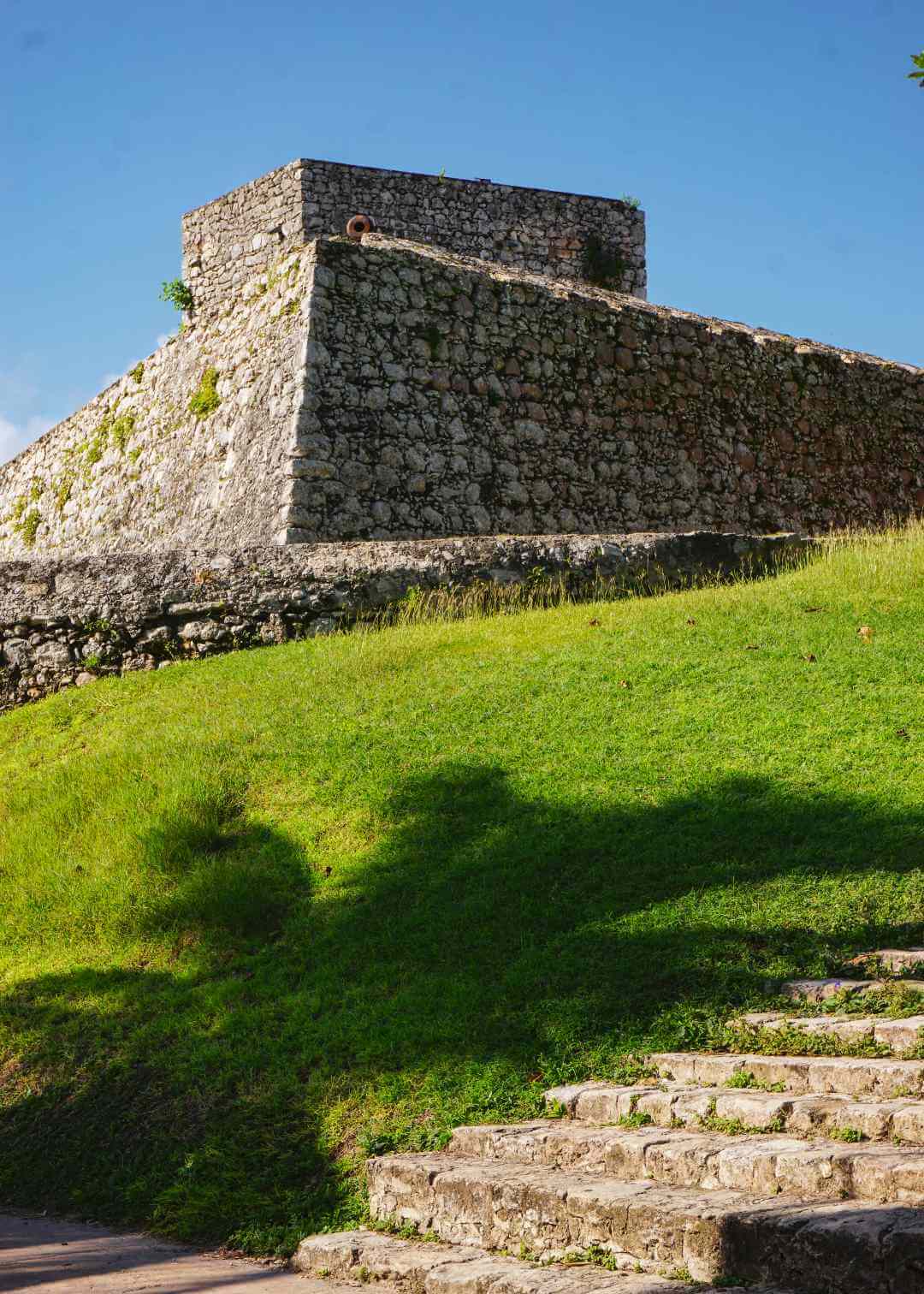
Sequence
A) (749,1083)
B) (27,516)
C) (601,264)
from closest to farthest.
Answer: (749,1083), (27,516), (601,264)

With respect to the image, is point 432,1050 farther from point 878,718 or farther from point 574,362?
point 574,362

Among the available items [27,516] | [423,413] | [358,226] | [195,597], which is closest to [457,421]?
[423,413]

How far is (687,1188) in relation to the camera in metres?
3.60

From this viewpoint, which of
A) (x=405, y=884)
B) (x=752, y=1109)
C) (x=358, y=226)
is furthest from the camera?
(x=358, y=226)

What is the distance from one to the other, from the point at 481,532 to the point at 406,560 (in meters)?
2.35

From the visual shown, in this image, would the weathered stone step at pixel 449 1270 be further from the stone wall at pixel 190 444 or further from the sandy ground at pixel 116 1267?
the stone wall at pixel 190 444

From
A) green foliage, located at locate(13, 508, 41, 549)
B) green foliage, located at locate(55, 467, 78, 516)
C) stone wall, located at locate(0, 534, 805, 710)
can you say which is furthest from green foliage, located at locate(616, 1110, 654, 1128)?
green foliage, located at locate(13, 508, 41, 549)

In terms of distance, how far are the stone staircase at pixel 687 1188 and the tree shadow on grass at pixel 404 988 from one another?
0.97ft

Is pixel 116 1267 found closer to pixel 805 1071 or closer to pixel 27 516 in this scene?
pixel 805 1071

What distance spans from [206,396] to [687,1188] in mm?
11960

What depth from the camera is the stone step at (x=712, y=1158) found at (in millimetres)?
3227

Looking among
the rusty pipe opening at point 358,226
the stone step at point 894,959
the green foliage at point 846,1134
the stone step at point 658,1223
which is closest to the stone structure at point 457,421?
the rusty pipe opening at point 358,226

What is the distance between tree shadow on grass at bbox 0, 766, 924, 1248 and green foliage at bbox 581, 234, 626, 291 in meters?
14.8

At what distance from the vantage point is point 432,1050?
4867mm
